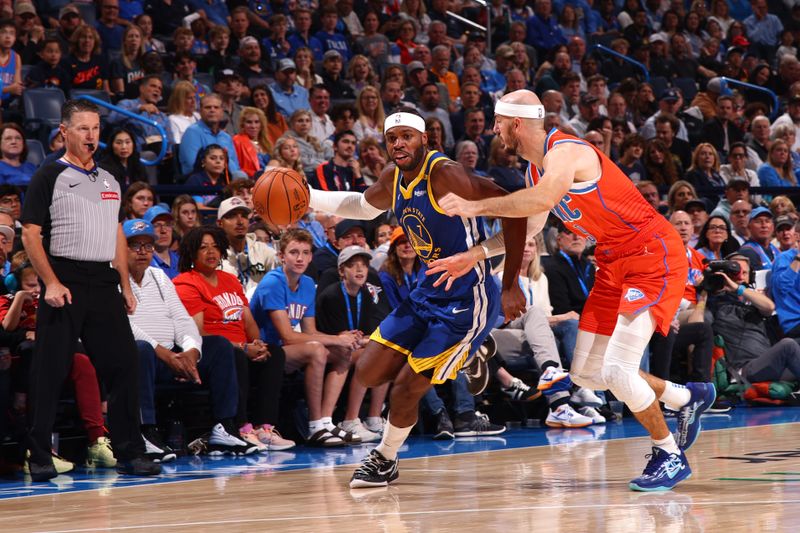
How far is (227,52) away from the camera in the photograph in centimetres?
1259

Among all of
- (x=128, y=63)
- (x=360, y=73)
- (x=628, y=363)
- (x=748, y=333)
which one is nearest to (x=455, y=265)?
(x=628, y=363)

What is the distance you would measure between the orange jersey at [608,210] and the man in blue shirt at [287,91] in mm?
6535

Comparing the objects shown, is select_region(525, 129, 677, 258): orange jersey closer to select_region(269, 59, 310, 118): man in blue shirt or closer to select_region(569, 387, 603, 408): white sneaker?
select_region(569, 387, 603, 408): white sneaker

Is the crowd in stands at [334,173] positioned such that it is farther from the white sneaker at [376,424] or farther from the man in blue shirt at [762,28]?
the man in blue shirt at [762,28]

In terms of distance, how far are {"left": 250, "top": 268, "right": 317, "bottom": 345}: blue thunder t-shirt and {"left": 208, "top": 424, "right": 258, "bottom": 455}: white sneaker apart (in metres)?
0.97

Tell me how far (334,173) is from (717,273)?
3.37m

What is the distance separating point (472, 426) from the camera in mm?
8469

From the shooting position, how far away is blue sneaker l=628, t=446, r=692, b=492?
17.5 ft

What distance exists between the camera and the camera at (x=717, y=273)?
9602 millimetres

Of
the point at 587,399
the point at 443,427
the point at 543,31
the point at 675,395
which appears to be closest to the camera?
the point at 675,395

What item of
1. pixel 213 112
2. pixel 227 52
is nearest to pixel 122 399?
pixel 213 112

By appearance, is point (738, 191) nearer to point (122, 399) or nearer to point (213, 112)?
point (213, 112)

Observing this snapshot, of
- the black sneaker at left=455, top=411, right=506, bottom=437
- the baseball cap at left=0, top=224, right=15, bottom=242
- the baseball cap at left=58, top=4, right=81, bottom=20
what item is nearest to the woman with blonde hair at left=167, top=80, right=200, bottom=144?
the baseball cap at left=58, top=4, right=81, bottom=20

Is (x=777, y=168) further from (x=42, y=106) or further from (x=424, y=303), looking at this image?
(x=424, y=303)
